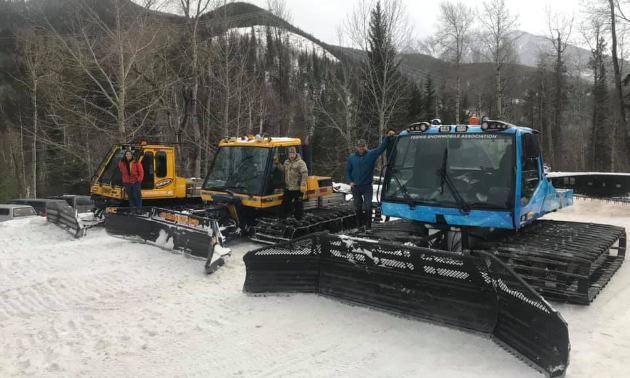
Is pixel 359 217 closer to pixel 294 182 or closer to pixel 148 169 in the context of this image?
pixel 294 182

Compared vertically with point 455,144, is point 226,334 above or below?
below

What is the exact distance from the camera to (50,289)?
6.41 m

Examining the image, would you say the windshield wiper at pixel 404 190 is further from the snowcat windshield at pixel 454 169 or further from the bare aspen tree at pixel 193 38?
the bare aspen tree at pixel 193 38

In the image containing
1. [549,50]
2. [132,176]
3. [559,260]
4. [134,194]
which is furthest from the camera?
[549,50]

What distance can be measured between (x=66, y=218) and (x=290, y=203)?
18.6 ft

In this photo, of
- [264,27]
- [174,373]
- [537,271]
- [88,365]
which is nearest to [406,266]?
[537,271]

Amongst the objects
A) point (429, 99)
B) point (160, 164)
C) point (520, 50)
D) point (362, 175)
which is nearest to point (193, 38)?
point (160, 164)

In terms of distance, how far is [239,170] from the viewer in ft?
31.4

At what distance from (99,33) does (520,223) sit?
64.5 feet

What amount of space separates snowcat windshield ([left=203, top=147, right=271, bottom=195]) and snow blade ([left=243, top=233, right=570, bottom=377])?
3372mm

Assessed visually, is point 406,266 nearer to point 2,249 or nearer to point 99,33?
point 2,249

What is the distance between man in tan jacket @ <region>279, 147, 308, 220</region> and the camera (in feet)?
29.9

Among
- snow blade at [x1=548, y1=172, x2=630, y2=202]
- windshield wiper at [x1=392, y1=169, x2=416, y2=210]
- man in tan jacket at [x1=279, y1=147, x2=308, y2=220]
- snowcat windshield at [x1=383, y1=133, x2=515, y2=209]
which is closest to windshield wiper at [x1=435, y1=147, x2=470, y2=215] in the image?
snowcat windshield at [x1=383, y1=133, x2=515, y2=209]

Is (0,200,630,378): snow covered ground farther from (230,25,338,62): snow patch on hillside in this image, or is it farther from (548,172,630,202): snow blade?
(230,25,338,62): snow patch on hillside
